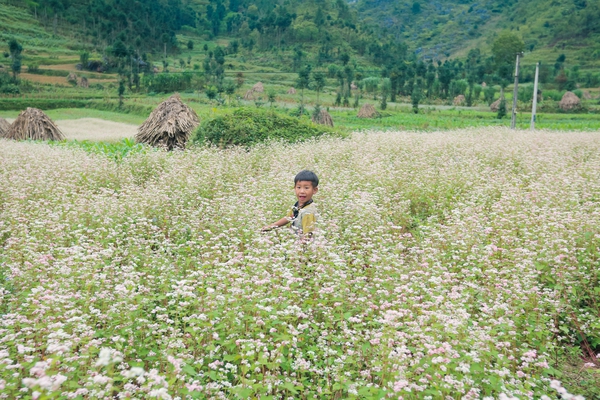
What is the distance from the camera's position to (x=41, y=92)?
58875 mm

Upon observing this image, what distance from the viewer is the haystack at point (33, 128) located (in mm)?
22266

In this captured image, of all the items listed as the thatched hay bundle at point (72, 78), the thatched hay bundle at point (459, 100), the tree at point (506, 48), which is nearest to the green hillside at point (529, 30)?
the tree at point (506, 48)

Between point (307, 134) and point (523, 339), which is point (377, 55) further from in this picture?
point (523, 339)

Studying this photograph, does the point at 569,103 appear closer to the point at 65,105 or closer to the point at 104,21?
the point at 65,105

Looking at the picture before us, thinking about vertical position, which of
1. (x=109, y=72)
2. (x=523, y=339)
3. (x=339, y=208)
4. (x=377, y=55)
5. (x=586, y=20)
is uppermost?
(x=586, y=20)

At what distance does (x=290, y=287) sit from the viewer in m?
4.37

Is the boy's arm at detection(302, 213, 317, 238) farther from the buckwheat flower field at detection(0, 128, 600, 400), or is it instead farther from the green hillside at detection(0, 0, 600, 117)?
the green hillside at detection(0, 0, 600, 117)

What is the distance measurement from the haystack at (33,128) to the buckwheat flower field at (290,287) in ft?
39.2

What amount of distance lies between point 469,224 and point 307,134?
11.8 meters

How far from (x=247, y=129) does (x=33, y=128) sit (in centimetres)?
1263

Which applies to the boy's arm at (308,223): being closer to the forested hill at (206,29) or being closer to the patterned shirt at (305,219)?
the patterned shirt at (305,219)

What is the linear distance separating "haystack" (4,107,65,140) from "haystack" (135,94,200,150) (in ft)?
20.1

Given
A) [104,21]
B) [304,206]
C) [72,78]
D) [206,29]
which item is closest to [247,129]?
[304,206]

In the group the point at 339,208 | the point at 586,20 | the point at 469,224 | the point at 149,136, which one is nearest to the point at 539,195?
the point at 469,224
